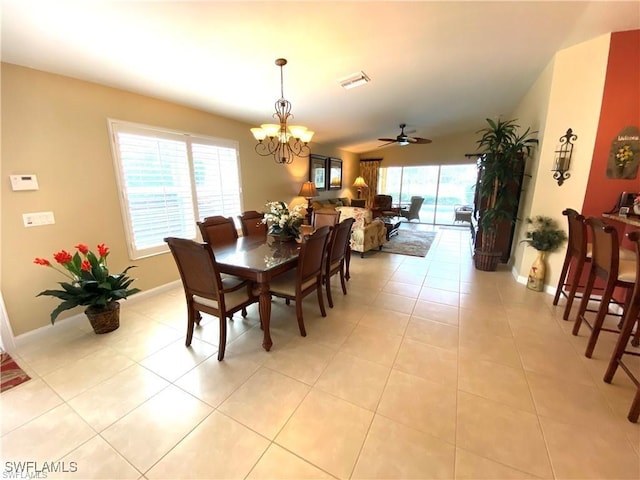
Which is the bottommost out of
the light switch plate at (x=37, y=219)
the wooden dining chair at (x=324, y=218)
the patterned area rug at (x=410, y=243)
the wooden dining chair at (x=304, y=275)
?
the patterned area rug at (x=410, y=243)

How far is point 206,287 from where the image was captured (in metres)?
1.98

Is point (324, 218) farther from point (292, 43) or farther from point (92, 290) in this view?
point (92, 290)

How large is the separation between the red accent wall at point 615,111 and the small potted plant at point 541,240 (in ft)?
1.24

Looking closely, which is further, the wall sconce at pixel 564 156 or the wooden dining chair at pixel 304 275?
the wall sconce at pixel 564 156

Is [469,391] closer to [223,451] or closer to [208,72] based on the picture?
[223,451]

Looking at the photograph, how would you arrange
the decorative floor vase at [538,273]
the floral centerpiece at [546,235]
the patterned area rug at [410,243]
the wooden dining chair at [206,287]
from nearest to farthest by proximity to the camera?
the wooden dining chair at [206,287], the floral centerpiece at [546,235], the decorative floor vase at [538,273], the patterned area rug at [410,243]

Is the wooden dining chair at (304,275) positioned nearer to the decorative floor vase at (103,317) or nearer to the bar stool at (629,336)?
the decorative floor vase at (103,317)

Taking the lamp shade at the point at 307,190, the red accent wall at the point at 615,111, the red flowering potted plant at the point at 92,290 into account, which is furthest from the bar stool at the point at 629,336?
the lamp shade at the point at 307,190

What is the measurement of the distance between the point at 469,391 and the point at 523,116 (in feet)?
15.1

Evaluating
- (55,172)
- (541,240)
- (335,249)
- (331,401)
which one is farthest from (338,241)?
(55,172)

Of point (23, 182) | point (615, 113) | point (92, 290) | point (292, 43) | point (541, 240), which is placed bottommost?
point (92, 290)

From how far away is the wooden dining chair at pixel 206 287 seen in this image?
6.03 ft

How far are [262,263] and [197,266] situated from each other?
480mm

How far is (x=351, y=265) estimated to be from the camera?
429cm
